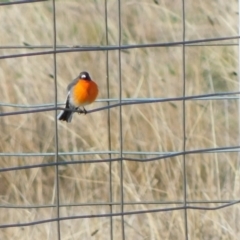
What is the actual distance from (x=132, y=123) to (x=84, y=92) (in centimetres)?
91

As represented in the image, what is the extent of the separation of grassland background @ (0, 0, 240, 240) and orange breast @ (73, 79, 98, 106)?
25.2 inches

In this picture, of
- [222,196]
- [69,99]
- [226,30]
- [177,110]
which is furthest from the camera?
[226,30]

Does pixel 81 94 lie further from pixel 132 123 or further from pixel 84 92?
pixel 132 123

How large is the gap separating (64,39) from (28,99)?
520 millimetres

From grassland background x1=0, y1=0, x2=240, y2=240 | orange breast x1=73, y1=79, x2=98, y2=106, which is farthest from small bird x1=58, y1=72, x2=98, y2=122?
grassland background x1=0, y1=0, x2=240, y2=240

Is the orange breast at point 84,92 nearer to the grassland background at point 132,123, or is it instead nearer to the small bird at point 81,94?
the small bird at point 81,94

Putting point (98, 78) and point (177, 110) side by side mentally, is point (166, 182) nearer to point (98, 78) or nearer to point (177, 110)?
point (177, 110)

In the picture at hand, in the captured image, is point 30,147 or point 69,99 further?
point 30,147

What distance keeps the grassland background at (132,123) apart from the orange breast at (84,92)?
641mm

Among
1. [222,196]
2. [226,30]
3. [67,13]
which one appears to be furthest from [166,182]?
[67,13]

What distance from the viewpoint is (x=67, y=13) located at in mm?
4371

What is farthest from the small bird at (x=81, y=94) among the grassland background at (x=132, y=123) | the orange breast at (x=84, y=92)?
the grassland background at (x=132, y=123)

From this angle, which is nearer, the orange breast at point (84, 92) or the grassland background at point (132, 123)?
the orange breast at point (84, 92)

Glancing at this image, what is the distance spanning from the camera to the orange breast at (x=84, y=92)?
2.90 metres
